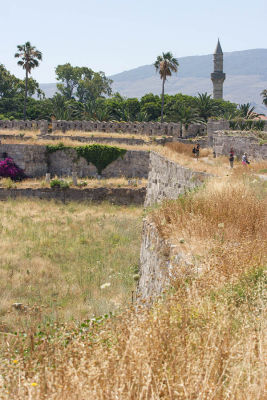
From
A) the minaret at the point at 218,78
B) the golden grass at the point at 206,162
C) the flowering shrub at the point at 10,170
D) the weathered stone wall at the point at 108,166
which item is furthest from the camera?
the minaret at the point at 218,78

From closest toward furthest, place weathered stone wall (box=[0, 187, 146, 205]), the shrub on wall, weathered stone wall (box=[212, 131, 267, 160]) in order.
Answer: weathered stone wall (box=[212, 131, 267, 160]), weathered stone wall (box=[0, 187, 146, 205]), the shrub on wall

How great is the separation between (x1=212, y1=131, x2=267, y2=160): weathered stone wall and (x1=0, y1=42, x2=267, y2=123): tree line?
2110cm

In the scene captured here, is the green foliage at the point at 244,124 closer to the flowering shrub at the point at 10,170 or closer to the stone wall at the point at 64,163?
the stone wall at the point at 64,163

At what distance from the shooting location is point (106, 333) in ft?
14.9

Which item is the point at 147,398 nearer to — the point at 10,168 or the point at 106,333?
the point at 106,333

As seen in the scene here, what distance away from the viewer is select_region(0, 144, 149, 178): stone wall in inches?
1262

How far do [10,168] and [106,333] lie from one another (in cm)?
2806

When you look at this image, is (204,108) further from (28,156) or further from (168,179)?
(168,179)

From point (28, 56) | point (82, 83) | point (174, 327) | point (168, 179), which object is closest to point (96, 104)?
point (28, 56)

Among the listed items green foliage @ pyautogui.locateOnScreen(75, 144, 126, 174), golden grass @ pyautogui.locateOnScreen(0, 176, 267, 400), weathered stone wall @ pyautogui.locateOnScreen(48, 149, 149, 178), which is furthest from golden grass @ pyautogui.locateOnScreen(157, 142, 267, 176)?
golden grass @ pyautogui.locateOnScreen(0, 176, 267, 400)

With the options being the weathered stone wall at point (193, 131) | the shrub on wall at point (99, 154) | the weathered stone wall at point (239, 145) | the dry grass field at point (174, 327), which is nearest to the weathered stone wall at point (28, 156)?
the shrub on wall at point (99, 154)

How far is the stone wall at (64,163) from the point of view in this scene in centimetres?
3206

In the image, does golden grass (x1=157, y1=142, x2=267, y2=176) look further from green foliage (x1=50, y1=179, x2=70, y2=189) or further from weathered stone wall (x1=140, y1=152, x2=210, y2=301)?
green foliage (x1=50, y1=179, x2=70, y2=189)

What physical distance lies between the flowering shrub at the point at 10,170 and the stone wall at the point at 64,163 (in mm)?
421
